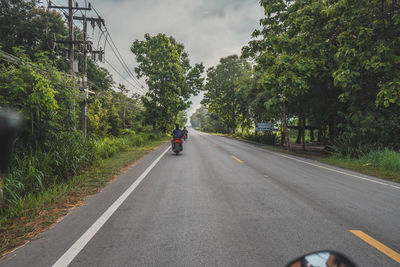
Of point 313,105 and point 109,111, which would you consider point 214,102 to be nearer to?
point 109,111

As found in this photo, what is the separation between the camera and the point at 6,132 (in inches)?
32.8

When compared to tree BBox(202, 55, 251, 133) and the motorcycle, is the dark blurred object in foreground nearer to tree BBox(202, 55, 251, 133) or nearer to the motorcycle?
the motorcycle

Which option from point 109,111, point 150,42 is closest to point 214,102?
point 150,42

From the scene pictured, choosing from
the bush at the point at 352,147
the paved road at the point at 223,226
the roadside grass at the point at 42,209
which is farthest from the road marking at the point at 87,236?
the bush at the point at 352,147

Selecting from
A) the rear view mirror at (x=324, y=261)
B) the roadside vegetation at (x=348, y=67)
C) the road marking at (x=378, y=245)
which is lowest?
the road marking at (x=378, y=245)

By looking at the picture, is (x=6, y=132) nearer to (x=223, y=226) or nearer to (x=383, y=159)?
(x=223, y=226)

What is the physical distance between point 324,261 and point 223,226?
8.09ft

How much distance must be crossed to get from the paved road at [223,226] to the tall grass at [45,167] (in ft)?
4.47

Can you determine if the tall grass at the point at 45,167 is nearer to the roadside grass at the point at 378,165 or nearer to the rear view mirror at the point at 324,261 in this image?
the rear view mirror at the point at 324,261

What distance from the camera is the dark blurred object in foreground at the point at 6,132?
2.65 ft

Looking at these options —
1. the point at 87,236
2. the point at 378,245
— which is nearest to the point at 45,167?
the point at 87,236

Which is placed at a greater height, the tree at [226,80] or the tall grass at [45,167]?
the tree at [226,80]

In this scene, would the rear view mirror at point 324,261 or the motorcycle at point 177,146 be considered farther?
the motorcycle at point 177,146

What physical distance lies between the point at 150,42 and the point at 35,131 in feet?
73.6
